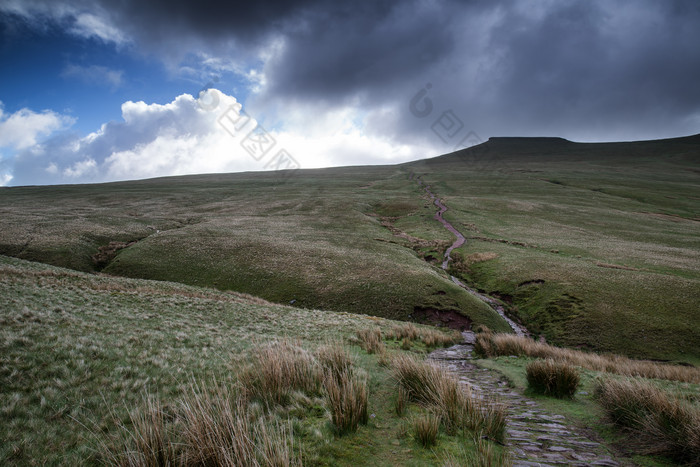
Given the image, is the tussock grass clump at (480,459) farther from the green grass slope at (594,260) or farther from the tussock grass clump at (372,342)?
the green grass slope at (594,260)

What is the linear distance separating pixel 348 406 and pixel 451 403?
6.68 ft

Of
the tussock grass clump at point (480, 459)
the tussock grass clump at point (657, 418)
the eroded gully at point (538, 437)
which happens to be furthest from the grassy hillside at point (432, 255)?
the tussock grass clump at point (480, 459)

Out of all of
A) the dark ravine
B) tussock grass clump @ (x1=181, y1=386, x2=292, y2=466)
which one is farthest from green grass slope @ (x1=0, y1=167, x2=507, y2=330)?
tussock grass clump @ (x1=181, y1=386, x2=292, y2=466)

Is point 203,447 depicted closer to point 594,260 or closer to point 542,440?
point 542,440

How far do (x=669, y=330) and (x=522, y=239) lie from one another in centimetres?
2997

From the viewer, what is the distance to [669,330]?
2178 cm

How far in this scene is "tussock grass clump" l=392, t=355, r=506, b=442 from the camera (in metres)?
5.43

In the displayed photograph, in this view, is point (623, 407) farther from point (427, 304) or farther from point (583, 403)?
point (427, 304)

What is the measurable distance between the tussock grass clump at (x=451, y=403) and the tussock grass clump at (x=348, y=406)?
1.43m

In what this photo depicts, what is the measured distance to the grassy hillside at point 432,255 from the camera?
82.2 ft

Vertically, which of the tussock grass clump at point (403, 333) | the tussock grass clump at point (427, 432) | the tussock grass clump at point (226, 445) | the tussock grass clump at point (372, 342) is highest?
the tussock grass clump at point (226, 445)

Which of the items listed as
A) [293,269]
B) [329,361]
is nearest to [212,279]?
[293,269]

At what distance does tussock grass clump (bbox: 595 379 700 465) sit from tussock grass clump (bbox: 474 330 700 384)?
516 cm

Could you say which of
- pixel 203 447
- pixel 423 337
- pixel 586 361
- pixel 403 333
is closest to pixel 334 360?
pixel 203 447
